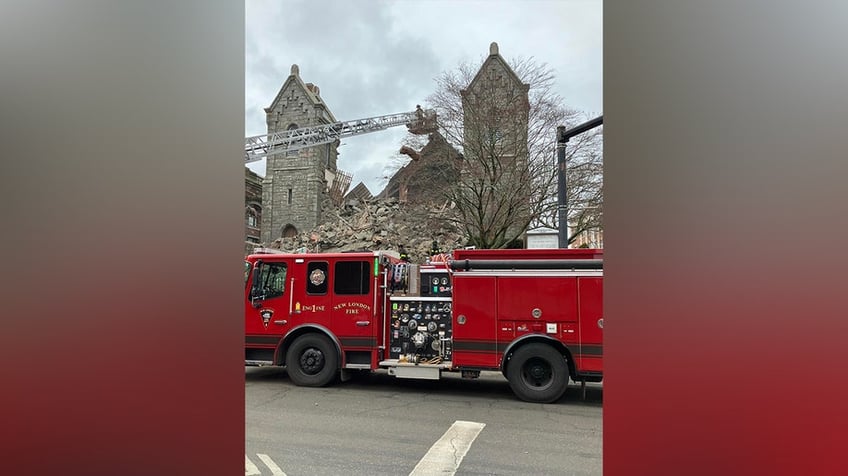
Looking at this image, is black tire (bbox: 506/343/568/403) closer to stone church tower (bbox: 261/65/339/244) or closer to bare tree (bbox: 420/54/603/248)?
bare tree (bbox: 420/54/603/248)

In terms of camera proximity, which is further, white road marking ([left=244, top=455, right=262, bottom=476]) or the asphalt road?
the asphalt road

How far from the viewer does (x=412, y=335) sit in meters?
8.30

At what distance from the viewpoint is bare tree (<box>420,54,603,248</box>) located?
686 inches

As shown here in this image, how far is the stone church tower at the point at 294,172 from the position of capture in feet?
134

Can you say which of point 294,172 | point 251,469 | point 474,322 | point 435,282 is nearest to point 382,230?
point 294,172

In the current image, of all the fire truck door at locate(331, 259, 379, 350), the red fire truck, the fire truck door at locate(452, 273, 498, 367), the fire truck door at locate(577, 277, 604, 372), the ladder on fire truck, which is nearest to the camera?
the fire truck door at locate(577, 277, 604, 372)

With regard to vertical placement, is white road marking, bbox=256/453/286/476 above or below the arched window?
below

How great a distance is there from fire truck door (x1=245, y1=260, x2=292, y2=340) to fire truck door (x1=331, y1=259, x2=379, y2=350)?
956 millimetres

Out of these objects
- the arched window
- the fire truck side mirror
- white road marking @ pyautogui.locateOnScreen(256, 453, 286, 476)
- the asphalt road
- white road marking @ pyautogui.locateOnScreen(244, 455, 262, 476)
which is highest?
the arched window

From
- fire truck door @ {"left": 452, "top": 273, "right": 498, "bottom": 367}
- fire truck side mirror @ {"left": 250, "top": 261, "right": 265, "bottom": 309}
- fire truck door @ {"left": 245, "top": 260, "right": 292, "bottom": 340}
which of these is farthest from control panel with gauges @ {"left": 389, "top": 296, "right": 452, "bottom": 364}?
fire truck side mirror @ {"left": 250, "top": 261, "right": 265, "bottom": 309}
